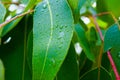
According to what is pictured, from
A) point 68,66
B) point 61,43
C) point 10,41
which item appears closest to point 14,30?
point 10,41

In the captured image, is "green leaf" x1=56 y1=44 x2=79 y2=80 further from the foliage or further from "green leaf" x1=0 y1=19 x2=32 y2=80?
"green leaf" x1=0 y1=19 x2=32 y2=80

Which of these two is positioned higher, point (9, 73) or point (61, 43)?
point (61, 43)

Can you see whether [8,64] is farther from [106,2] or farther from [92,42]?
[106,2]

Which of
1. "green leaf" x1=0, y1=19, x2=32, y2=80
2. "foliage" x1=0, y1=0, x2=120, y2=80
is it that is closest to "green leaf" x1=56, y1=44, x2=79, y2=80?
"foliage" x1=0, y1=0, x2=120, y2=80

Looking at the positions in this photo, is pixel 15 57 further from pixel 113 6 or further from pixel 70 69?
pixel 113 6

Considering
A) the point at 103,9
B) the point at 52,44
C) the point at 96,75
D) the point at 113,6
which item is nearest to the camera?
the point at 52,44

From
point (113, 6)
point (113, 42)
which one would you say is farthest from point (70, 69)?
point (113, 6)
